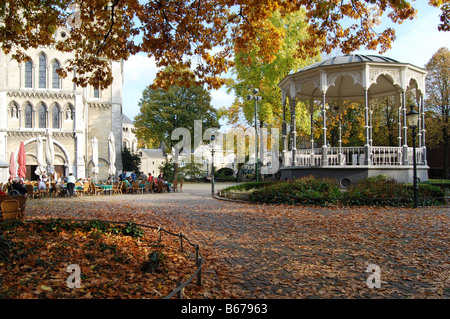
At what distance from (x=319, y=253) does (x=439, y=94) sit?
4042 centimetres

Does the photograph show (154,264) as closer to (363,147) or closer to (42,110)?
(363,147)

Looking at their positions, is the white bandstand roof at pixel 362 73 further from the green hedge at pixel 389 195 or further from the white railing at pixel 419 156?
the green hedge at pixel 389 195

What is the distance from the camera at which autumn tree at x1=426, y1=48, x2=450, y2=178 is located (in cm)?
3816

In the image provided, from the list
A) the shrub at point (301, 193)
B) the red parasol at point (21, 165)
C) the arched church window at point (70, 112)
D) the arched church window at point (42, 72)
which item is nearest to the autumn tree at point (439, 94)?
the shrub at point (301, 193)

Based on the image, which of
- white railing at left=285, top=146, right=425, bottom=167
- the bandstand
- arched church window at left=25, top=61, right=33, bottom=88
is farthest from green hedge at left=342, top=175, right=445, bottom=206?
arched church window at left=25, top=61, right=33, bottom=88

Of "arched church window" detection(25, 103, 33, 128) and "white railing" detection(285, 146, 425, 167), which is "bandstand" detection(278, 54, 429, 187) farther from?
"arched church window" detection(25, 103, 33, 128)

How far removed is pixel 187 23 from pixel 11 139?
3690 cm

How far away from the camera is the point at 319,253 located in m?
6.54

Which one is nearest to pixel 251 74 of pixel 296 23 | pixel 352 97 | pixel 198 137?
pixel 296 23

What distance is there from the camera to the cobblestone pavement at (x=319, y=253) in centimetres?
466

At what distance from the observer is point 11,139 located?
127ft

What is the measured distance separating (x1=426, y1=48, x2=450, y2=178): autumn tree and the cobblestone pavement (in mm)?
31704

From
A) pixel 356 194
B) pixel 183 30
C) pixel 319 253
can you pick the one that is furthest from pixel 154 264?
pixel 356 194

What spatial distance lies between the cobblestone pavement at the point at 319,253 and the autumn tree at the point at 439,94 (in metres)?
31.7
